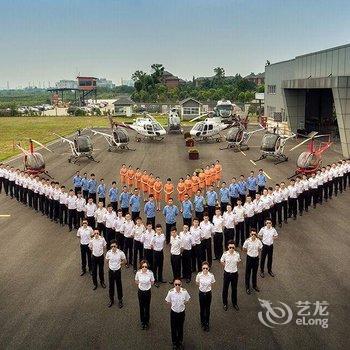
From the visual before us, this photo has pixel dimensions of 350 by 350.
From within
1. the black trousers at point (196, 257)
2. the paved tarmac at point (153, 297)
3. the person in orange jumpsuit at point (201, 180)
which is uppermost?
the person in orange jumpsuit at point (201, 180)

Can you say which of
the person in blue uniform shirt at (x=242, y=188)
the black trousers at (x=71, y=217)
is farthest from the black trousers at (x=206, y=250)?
the black trousers at (x=71, y=217)

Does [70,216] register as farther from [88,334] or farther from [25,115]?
[25,115]

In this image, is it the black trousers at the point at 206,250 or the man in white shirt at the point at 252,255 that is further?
the black trousers at the point at 206,250

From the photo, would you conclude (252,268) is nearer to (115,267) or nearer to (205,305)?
(205,305)

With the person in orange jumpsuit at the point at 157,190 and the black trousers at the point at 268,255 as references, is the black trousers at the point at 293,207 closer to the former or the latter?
the black trousers at the point at 268,255

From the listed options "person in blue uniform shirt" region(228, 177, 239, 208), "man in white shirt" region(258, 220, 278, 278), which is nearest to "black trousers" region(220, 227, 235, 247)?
"man in white shirt" region(258, 220, 278, 278)

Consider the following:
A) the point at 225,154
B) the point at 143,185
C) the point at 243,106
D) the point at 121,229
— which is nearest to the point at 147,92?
the point at 243,106
